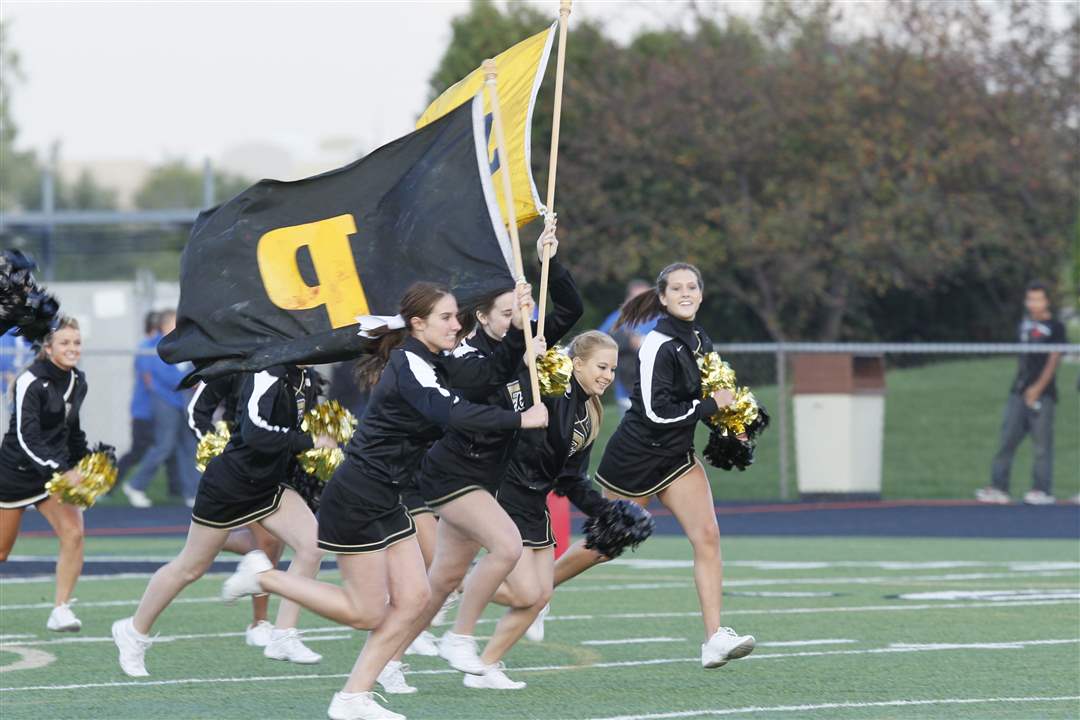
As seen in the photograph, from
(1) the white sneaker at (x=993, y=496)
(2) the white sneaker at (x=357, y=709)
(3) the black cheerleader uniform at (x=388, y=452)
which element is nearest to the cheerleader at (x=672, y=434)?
(3) the black cheerleader uniform at (x=388, y=452)

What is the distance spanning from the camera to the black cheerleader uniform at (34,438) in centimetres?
968

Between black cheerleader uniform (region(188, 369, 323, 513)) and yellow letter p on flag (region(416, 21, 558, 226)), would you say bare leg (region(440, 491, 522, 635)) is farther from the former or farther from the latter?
black cheerleader uniform (region(188, 369, 323, 513))

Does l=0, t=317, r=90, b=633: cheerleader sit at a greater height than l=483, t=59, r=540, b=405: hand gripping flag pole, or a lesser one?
lesser

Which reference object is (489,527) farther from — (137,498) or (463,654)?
(137,498)

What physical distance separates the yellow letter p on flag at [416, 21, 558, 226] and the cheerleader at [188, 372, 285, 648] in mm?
1859

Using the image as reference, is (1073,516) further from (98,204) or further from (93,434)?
(98,204)

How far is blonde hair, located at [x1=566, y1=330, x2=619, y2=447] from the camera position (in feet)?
26.4

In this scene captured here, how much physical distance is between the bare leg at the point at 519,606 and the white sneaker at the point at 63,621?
2.80 meters

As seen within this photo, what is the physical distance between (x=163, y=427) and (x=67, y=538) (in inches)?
315

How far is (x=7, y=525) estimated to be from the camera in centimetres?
980

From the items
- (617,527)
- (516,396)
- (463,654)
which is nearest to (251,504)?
(463,654)

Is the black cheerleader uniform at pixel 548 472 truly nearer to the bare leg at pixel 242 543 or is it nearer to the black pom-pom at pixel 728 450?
the black pom-pom at pixel 728 450

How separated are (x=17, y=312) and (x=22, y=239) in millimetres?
32957

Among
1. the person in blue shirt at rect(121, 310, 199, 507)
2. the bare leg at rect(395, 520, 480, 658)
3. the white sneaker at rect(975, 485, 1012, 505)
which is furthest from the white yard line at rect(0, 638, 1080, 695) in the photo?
the person in blue shirt at rect(121, 310, 199, 507)
